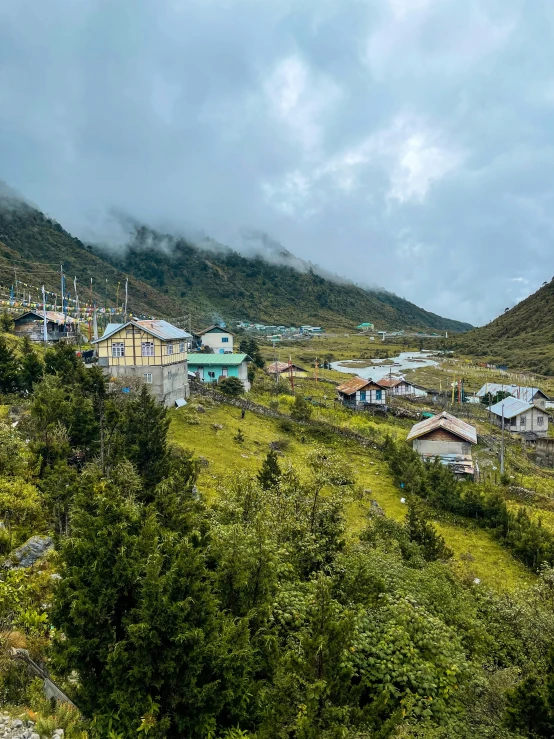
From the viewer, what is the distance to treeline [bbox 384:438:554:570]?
81.7 feet

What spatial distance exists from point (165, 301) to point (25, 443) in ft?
498

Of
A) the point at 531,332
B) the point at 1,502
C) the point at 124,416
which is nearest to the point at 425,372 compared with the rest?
the point at 531,332

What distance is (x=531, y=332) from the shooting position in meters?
151

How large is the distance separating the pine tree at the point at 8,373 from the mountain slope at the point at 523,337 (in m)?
108

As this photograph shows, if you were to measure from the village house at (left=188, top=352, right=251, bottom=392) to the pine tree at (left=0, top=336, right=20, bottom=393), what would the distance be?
26.8 m

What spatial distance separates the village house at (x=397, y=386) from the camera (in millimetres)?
67637

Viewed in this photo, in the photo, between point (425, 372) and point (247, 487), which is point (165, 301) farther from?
point (247, 487)

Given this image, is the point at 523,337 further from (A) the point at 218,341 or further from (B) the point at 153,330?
(B) the point at 153,330

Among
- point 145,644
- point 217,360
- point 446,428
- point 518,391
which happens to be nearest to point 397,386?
point 518,391

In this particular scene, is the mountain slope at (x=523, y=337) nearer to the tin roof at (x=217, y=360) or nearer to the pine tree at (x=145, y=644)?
the tin roof at (x=217, y=360)

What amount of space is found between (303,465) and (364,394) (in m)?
33.9

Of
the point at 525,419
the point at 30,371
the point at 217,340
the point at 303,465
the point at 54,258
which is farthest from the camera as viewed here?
the point at 54,258

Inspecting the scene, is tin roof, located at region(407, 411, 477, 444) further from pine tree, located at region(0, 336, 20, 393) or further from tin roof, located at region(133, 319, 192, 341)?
pine tree, located at region(0, 336, 20, 393)

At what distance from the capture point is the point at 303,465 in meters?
29.9
